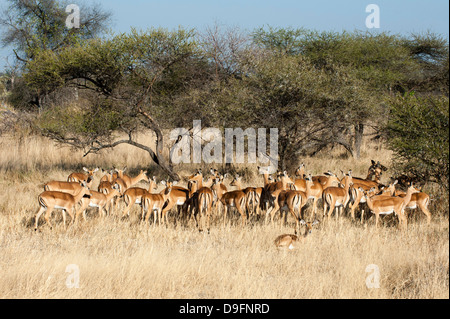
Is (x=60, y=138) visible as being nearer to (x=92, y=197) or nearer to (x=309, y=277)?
(x=92, y=197)

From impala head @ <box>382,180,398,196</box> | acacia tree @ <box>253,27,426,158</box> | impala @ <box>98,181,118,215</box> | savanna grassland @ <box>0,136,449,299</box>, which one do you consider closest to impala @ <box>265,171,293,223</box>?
savanna grassland @ <box>0,136,449,299</box>

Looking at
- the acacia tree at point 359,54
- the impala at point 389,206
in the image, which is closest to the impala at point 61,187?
the impala at point 389,206

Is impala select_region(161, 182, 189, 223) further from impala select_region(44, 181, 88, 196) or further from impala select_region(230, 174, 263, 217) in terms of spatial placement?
impala select_region(44, 181, 88, 196)

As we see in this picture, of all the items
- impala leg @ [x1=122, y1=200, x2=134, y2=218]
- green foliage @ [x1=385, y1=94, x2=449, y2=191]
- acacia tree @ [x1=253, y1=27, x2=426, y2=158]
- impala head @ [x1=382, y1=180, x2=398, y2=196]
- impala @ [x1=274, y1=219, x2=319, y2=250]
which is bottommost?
impala @ [x1=274, y1=219, x2=319, y2=250]

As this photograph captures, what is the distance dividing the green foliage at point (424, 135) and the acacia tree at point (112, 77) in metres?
6.31

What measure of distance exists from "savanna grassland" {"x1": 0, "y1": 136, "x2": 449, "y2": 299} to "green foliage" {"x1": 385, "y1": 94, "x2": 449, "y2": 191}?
68 centimetres

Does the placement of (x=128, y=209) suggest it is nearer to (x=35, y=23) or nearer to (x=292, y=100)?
(x=292, y=100)

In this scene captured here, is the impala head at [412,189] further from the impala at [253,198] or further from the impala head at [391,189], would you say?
the impala at [253,198]

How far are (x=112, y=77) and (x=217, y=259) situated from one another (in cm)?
868

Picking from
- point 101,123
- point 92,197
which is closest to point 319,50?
point 101,123

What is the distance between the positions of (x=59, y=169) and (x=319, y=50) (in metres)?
11.3

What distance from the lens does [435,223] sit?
941 cm

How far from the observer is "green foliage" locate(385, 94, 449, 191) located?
9.67m

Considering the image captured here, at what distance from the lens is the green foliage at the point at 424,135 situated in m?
9.67
